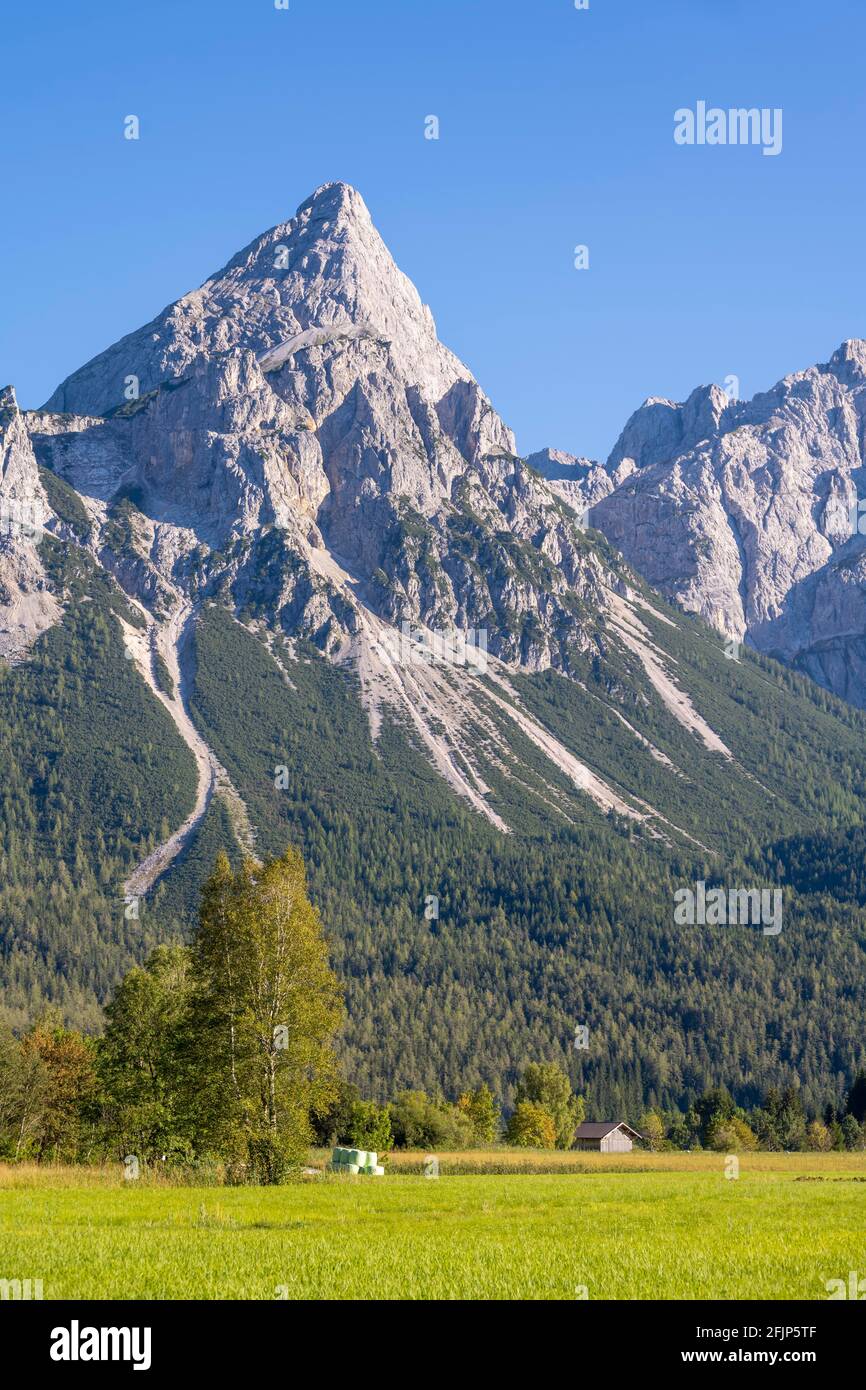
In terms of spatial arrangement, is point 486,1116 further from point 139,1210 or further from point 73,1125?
point 139,1210

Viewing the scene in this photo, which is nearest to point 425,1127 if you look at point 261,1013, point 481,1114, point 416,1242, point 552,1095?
point 481,1114

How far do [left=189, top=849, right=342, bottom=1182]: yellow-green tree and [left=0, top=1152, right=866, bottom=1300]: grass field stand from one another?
3.61 meters

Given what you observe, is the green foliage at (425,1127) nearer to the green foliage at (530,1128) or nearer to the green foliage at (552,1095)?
the green foliage at (530,1128)

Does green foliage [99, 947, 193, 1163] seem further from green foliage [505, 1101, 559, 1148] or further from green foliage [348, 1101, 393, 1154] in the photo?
green foliage [505, 1101, 559, 1148]

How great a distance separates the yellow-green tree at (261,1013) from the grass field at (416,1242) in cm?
361

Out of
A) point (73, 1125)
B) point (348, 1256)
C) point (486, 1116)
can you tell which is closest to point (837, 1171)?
point (73, 1125)

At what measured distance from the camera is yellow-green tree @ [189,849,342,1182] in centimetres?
5516

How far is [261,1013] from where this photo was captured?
5616 cm

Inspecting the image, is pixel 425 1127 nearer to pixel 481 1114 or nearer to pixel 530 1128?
pixel 530 1128

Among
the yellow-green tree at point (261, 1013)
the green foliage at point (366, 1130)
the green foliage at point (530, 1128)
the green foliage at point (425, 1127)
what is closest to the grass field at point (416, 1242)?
the yellow-green tree at point (261, 1013)

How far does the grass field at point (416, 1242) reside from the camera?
82.8 ft
